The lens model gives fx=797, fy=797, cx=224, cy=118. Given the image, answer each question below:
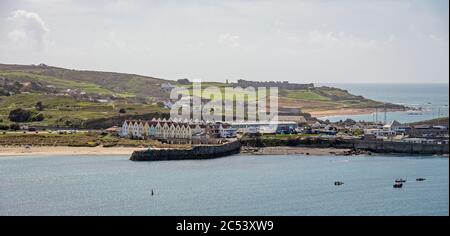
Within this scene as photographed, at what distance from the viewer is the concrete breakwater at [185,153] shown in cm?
3692

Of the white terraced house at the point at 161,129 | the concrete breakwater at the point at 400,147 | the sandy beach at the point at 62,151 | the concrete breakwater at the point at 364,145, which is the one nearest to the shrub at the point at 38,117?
the white terraced house at the point at 161,129

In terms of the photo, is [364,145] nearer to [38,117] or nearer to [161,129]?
[161,129]

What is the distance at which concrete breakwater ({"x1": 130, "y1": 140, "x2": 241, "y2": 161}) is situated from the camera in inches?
1454

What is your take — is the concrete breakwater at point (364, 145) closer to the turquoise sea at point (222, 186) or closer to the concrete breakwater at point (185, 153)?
the turquoise sea at point (222, 186)

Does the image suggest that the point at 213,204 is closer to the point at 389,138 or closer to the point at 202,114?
the point at 389,138

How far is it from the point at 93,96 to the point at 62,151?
31850 mm

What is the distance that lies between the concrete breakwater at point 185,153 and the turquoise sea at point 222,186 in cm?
100

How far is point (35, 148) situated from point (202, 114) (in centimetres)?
1706

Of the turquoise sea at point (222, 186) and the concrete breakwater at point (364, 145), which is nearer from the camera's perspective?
the turquoise sea at point (222, 186)

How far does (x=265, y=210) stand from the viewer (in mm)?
23547

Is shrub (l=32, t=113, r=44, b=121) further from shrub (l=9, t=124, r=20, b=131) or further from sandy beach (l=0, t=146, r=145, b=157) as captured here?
sandy beach (l=0, t=146, r=145, b=157)

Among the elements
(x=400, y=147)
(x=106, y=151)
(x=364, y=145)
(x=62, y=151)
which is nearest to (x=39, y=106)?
(x=62, y=151)

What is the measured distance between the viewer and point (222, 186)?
28.4m

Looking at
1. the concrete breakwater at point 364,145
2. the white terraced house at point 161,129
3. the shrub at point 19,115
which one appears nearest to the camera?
the concrete breakwater at point 364,145
